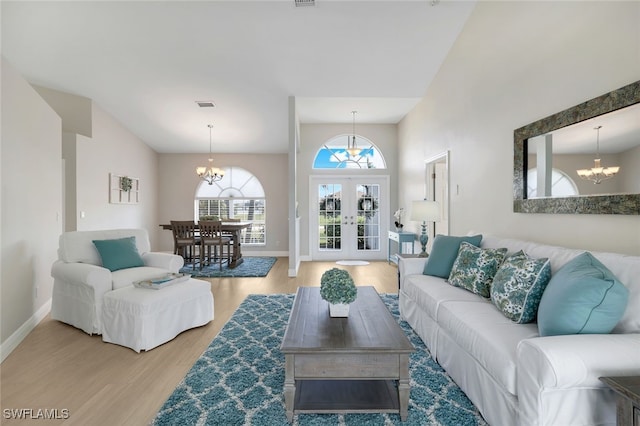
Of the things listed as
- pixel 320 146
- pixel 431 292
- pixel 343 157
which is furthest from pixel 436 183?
pixel 431 292

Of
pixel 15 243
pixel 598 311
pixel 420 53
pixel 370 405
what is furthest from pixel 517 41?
pixel 15 243

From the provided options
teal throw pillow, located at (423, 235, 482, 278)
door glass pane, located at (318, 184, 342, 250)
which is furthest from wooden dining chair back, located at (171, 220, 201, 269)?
teal throw pillow, located at (423, 235, 482, 278)

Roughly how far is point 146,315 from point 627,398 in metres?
3.01

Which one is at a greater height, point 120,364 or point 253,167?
point 253,167

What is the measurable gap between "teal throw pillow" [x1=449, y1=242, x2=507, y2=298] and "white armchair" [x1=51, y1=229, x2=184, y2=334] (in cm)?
289

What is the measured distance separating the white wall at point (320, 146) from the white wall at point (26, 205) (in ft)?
14.3

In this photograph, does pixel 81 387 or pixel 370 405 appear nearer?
pixel 370 405

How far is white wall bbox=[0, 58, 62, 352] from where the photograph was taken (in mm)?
2709

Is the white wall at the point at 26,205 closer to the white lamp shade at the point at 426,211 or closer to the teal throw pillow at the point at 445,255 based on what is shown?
the teal throw pillow at the point at 445,255

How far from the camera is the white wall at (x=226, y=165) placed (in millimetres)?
8070

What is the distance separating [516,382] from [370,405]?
79 cm

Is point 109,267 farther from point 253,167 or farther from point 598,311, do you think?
point 253,167

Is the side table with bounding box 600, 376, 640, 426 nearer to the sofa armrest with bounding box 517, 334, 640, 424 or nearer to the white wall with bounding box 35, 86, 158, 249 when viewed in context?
the sofa armrest with bounding box 517, 334, 640, 424

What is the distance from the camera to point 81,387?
2.17 metres
